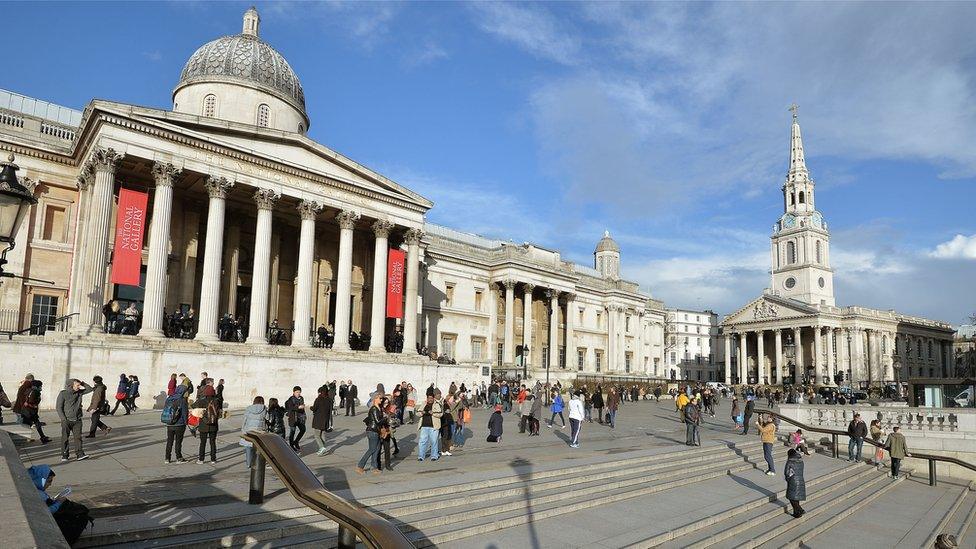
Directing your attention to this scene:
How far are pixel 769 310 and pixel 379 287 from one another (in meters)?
69.5

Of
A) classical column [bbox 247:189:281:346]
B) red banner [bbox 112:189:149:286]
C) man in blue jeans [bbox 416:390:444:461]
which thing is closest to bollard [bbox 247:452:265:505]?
man in blue jeans [bbox 416:390:444:461]

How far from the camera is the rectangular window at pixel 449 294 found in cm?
4616

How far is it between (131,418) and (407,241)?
17162 mm

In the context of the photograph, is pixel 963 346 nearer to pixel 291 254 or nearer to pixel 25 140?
pixel 291 254

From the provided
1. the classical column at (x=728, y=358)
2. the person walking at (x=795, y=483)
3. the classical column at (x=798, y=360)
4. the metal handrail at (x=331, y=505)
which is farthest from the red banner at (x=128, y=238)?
the classical column at (x=728, y=358)

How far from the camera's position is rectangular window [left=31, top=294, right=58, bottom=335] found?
25.7 metres

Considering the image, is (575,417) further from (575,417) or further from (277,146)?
(277,146)

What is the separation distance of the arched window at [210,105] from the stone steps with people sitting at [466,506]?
2592cm

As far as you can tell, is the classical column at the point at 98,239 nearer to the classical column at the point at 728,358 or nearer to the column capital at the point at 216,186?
the column capital at the point at 216,186

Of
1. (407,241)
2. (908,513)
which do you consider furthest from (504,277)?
(908,513)

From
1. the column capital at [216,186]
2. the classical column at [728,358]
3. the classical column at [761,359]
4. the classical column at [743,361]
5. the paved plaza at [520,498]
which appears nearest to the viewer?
the paved plaza at [520,498]

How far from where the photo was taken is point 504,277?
4838 centimetres

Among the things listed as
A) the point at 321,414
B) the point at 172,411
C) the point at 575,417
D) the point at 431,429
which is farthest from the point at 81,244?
the point at 575,417

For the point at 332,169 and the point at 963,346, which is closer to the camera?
the point at 332,169
